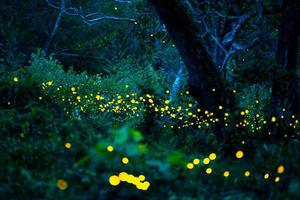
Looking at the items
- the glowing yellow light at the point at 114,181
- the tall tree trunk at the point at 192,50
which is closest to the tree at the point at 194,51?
the tall tree trunk at the point at 192,50

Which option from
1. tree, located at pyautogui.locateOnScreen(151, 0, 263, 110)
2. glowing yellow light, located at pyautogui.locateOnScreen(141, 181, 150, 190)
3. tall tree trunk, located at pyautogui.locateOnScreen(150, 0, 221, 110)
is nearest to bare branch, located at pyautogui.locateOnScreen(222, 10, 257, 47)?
tree, located at pyautogui.locateOnScreen(151, 0, 263, 110)

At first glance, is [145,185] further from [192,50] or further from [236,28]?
[236,28]

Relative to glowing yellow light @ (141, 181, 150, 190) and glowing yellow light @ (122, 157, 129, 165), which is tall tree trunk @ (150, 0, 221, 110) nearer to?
glowing yellow light @ (122, 157, 129, 165)

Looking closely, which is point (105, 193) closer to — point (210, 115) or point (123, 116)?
point (210, 115)

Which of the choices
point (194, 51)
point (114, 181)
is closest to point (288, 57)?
point (194, 51)

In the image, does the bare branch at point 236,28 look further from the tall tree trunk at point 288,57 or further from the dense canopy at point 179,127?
the tall tree trunk at point 288,57
